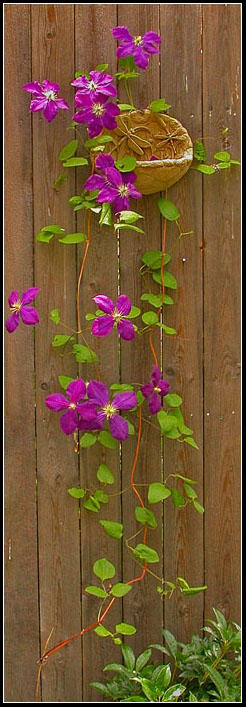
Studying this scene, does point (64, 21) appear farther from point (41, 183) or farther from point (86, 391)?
point (86, 391)

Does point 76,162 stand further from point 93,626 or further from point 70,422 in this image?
point 93,626

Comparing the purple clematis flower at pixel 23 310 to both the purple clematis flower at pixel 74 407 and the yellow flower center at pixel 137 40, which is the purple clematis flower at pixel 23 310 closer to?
the purple clematis flower at pixel 74 407

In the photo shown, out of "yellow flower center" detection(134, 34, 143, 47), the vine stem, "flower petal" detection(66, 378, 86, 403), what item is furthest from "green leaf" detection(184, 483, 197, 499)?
"yellow flower center" detection(134, 34, 143, 47)

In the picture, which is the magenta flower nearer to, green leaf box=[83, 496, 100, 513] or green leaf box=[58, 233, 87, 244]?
green leaf box=[58, 233, 87, 244]

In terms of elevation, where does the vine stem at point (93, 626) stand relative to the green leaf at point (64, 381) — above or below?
below

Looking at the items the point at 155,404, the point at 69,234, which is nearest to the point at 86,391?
the point at 155,404

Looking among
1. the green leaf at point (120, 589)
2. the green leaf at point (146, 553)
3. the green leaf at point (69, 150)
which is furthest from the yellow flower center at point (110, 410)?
the green leaf at point (69, 150)
